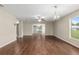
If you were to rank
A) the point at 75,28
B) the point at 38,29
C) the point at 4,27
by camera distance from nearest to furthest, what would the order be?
the point at 4,27, the point at 75,28, the point at 38,29

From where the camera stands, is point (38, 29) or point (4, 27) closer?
point (4, 27)

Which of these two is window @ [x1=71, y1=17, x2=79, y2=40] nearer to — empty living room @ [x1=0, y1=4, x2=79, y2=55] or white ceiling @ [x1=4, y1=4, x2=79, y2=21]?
empty living room @ [x1=0, y1=4, x2=79, y2=55]

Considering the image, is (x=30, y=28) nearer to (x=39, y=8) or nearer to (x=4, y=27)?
(x=4, y=27)

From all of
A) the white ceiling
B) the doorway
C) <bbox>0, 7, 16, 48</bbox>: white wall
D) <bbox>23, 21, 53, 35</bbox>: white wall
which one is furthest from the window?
the doorway

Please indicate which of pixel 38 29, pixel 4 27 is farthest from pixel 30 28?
pixel 4 27

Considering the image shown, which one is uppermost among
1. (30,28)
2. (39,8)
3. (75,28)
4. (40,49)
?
(39,8)

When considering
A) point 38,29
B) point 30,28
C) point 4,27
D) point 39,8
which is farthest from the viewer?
point 38,29

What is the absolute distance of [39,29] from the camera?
12688 millimetres

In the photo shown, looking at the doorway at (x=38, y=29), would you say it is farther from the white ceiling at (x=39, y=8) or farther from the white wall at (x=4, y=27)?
the white ceiling at (x=39, y=8)
